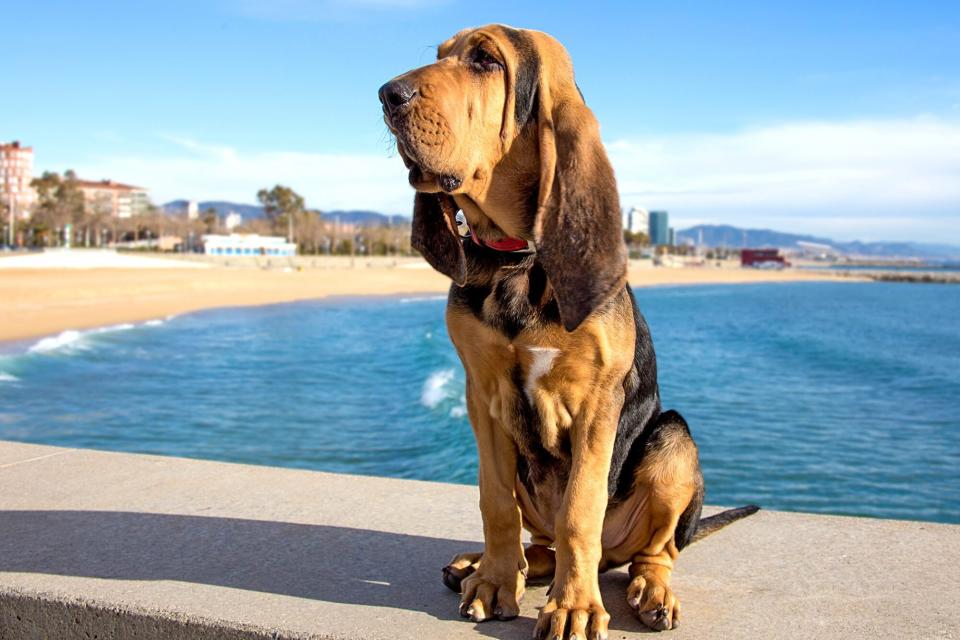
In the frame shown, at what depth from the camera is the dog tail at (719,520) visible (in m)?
4.34

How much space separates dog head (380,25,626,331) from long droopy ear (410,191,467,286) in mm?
204

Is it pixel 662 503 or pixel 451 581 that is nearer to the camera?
pixel 662 503

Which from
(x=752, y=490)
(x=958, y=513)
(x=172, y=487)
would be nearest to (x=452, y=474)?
(x=752, y=490)

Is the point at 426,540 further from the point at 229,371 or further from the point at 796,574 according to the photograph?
the point at 229,371

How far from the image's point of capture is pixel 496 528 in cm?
335

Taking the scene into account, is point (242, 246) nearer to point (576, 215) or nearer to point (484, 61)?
point (484, 61)

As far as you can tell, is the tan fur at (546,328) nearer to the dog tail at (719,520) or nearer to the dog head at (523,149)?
the dog head at (523,149)

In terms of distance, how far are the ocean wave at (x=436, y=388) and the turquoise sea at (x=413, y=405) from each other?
0.22 ft

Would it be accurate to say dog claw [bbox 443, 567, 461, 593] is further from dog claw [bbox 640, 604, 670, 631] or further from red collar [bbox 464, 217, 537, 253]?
red collar [bbox 464, 217, 537, 253]

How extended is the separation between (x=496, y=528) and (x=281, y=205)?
161 meters

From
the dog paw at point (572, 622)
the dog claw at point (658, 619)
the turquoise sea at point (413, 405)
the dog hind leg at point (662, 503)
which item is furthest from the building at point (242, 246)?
the dog paw at point (572, 622)

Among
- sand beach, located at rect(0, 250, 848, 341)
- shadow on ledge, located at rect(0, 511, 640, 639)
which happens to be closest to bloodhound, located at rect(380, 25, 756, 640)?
shadow on ledge, located at rect(0, 511, 640, 639)

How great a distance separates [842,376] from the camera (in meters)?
26.7

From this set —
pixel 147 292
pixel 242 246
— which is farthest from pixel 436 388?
pixel 242 246
